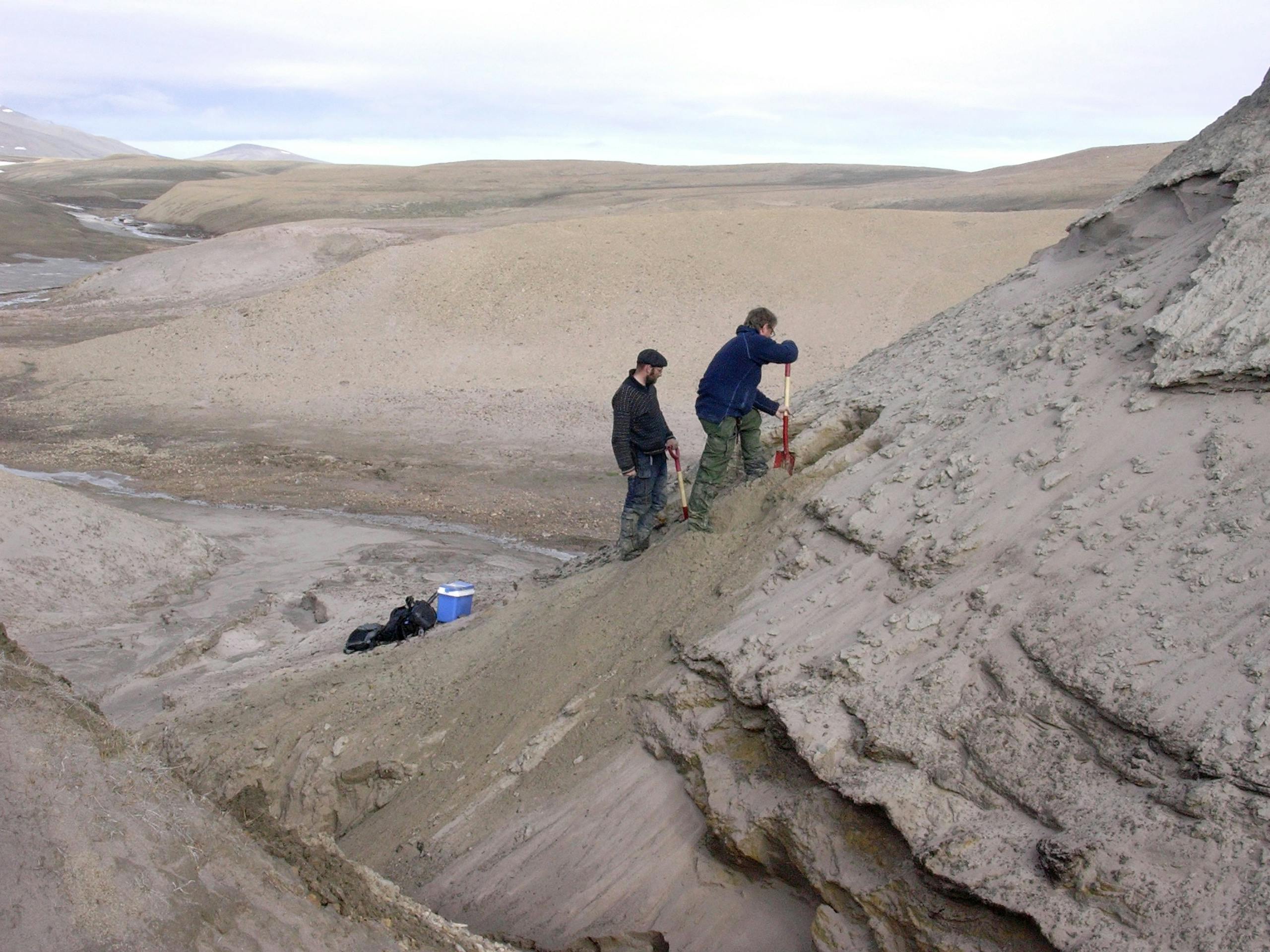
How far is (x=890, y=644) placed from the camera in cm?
440

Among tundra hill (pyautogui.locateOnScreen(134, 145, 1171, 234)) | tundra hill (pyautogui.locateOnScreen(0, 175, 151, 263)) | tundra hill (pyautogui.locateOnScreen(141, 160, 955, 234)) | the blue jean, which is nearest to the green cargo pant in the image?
the blue jean

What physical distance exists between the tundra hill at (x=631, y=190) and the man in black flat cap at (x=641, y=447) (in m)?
27.4

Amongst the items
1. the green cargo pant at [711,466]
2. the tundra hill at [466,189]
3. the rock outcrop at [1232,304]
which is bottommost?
the green cargo pant at [711,466]

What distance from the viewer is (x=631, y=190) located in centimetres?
5816

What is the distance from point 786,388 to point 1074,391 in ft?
5.33

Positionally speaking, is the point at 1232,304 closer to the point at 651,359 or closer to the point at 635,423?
the point at 651,359

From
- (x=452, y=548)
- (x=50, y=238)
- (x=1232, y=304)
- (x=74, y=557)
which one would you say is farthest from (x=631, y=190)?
(x=1232, y=304)

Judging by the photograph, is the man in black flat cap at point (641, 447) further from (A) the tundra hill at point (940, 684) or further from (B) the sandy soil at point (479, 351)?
(B) the sandy soil at point (479, 351)

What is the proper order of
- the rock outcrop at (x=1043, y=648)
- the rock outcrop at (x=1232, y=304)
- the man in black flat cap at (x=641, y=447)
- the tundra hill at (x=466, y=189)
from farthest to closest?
the tundra hill at (x=466, y=189) → the man in black flat cap at (x=641, y=447) → the rock outcrop at (x=1232, y=304) → the rock outcrop at (x=1043, y=648)

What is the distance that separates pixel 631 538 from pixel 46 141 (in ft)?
590

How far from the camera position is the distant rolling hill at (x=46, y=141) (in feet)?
468

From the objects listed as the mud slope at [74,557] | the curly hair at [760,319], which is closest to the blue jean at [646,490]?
the curly hair at [760,319]

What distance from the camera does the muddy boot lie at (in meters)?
6.86

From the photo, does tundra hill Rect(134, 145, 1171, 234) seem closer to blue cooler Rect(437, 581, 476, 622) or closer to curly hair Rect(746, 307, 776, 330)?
blue cooler Rect(437, 581, 476, 622)
